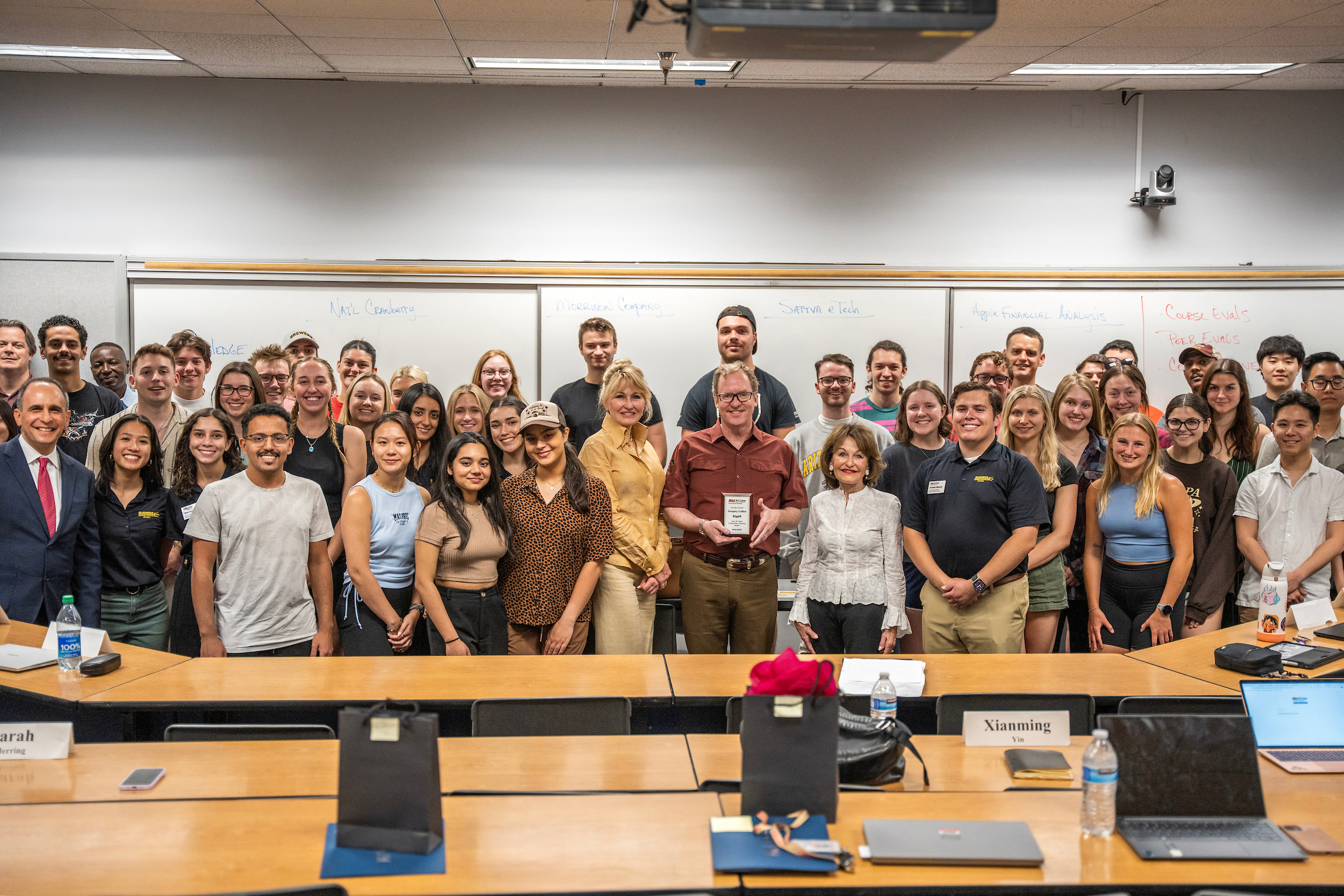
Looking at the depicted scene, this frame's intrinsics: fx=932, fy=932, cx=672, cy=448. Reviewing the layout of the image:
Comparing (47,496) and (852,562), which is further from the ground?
(47,496)

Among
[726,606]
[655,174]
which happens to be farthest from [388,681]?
[655,174]

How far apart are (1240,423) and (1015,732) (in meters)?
2.87

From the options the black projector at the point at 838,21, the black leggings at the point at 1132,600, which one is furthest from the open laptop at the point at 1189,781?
the black leggings at the point at 1132,600

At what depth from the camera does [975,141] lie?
5.87 meters

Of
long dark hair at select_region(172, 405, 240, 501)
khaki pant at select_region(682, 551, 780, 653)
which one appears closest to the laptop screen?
khaki pant at select_region(682, 551, 780, 653)

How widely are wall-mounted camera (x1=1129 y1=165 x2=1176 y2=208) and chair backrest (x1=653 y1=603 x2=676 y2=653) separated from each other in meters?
4.19

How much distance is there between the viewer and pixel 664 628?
4.05 metres

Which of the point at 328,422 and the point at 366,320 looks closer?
the point at 328,422

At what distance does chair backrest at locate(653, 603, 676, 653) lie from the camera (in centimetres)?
404

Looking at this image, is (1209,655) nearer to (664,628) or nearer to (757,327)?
(664,628)

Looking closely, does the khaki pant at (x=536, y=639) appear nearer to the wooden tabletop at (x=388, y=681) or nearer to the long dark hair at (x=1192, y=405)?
the wooden tabletop at (x=388, y=681)

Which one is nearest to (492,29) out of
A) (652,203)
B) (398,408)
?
(652,203)

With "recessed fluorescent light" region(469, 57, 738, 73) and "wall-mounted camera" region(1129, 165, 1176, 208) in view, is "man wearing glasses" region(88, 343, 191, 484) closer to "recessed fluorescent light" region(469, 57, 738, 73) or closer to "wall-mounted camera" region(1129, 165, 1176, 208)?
"recessed fluorescent light" region(469, 57, 738, 73)

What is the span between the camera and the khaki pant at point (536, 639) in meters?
3.56
